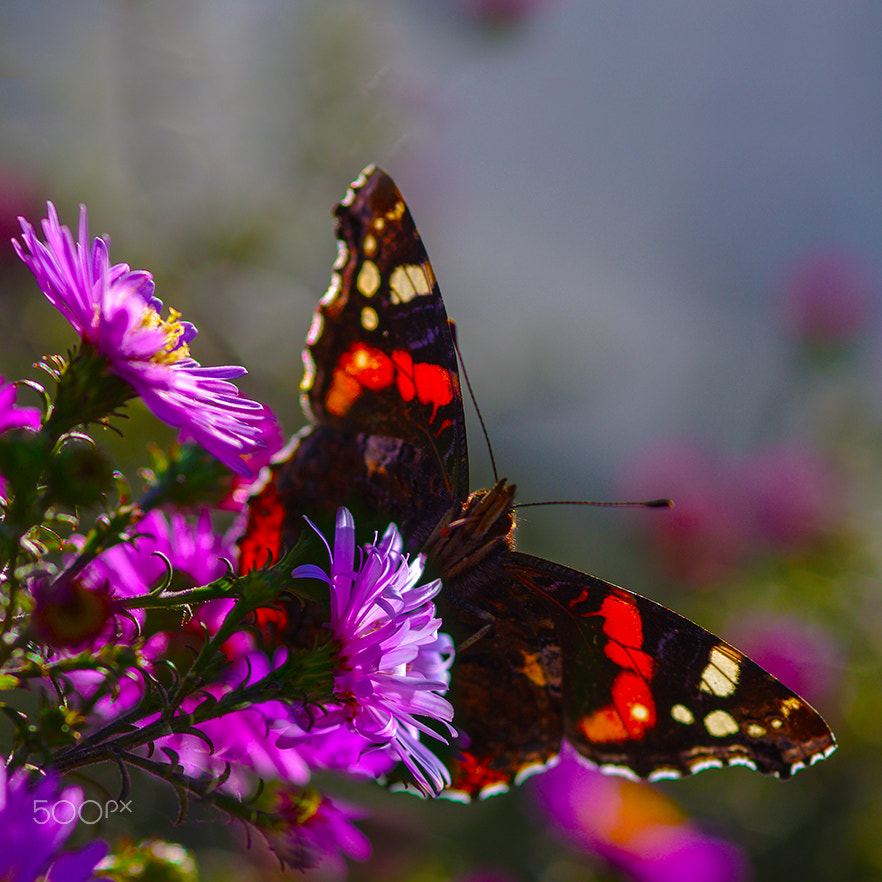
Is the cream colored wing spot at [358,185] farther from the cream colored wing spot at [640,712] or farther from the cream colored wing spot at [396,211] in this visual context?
the cream colored wing spot at [640,712]

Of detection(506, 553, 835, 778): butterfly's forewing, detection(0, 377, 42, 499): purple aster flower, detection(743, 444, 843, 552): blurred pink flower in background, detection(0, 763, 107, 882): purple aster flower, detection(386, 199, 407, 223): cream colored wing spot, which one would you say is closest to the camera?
detection(0, 763, 107, 882): purple aster flower

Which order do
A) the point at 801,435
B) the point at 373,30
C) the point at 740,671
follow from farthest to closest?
the point at 801,435 < the point at 373,30 < the point at 740,671

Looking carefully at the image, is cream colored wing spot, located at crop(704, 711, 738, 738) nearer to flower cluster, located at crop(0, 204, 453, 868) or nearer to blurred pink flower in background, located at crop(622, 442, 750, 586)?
flower cluster, located at crop(0, 204, 453, 868)

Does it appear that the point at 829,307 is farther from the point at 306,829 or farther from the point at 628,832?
the point at 306,829

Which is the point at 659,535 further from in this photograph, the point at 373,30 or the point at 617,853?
the point at 373,30

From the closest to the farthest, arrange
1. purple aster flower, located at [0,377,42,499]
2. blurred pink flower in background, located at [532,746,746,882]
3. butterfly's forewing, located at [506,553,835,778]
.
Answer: purple aster flower, located at [0,377,42,499] → butterfly's forewing, located at [506,553,835,778] → blurred pink flower in background, located at [532,746,746,882]

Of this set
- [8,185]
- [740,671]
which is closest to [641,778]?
[740,671]

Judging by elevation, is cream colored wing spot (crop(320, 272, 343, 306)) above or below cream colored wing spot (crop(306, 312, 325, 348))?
above

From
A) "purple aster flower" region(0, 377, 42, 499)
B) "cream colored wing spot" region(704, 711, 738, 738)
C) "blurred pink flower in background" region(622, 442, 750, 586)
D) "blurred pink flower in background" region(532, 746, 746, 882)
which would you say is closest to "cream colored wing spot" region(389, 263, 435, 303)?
"purple aster flower" region(0, 377, 42, 499)
